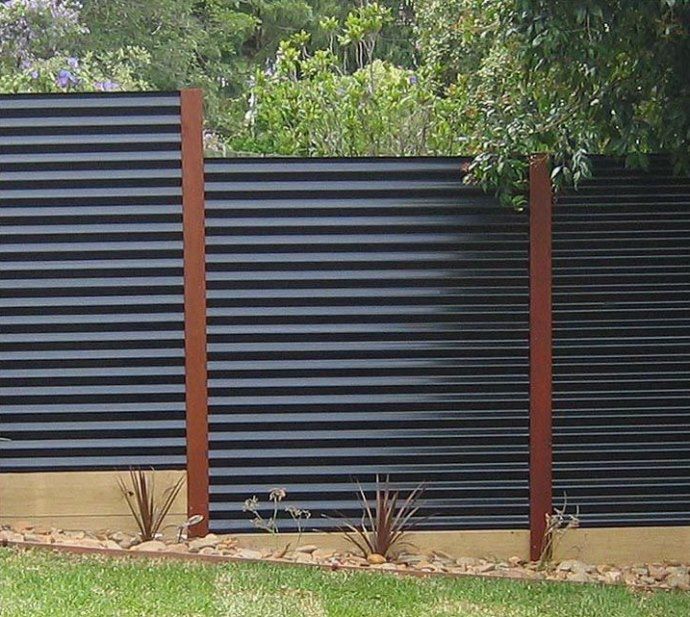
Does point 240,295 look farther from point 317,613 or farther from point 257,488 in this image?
point 317,613

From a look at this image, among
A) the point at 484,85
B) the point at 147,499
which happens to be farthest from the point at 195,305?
the point at 484,85

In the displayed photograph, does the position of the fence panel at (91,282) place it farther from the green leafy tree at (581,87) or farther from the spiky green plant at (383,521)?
the green leafy tree at (581,87)

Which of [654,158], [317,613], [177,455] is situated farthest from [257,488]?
[654,158]

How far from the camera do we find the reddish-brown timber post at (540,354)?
18.7 ft

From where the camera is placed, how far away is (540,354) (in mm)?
5762

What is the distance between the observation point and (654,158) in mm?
5758

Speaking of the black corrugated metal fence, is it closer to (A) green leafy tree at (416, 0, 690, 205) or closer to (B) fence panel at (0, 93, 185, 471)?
(B) fence panel at (0, 93, 185, 471)

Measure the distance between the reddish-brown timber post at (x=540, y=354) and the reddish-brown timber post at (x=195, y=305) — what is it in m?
1.72

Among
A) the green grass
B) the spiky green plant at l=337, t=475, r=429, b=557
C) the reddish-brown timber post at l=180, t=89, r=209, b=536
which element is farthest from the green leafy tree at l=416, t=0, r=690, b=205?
the green grass

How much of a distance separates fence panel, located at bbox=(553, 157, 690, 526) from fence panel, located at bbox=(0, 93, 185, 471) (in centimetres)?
206

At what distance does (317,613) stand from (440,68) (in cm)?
456

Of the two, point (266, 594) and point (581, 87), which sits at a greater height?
point (581, 87)

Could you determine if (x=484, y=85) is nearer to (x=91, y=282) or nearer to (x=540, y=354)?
(x=540, y=354)

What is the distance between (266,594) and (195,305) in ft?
5.28
